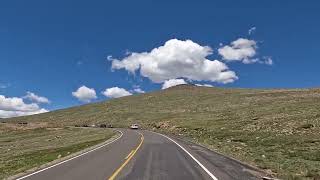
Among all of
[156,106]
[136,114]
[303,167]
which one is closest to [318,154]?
[303,167]

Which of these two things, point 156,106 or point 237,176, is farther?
point 156,106

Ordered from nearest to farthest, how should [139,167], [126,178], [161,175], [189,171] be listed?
[126,178]
[161,175]
[189,171]
[139,167]

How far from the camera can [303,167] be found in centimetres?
2139

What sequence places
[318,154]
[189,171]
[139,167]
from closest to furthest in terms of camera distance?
[189,171]
[139,167]
[318,154]

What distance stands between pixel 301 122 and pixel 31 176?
4804 cm

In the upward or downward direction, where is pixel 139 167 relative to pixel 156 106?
downward

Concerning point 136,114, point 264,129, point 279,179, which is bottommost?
point 279,179

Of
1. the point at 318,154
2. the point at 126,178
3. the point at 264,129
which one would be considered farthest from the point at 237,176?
the point at 264,129

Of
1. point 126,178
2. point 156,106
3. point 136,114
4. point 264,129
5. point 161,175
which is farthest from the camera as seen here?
point 156,106

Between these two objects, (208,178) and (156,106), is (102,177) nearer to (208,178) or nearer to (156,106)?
(208,178)

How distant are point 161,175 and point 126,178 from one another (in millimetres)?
1693

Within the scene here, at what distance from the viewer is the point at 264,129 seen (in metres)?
59.0

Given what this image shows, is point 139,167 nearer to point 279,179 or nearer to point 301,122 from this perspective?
point 279,179

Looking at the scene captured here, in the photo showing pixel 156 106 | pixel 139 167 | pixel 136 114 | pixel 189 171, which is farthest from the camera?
pixel 156 106
